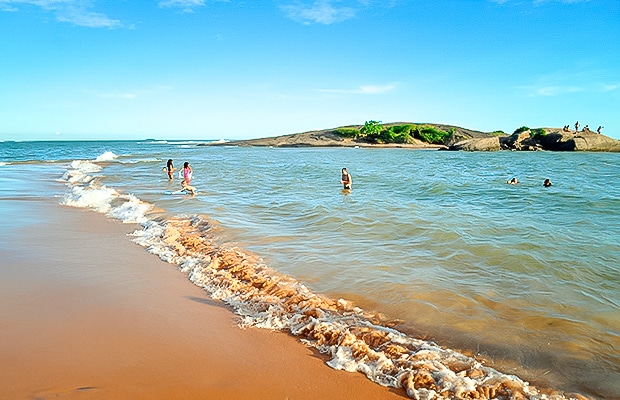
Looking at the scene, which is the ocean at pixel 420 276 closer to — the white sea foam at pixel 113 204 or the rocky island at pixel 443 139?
the white sea foam at pixel 113 204

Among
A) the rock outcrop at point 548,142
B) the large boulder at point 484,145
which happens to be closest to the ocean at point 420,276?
the rock outcrop at point 548,142

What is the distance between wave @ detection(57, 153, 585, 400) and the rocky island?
59.7 meters

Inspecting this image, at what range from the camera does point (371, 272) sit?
21.6ft

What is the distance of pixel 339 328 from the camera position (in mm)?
4555

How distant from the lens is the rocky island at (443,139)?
54.2 meters

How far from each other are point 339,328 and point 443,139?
8903cm

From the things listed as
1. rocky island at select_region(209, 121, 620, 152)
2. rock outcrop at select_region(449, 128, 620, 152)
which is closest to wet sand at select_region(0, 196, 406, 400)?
rock outcrop at select_region(449, 128, 620, 152)

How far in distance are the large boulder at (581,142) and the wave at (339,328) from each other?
59.1 meters

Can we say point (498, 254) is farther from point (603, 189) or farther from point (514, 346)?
point (603, 189)

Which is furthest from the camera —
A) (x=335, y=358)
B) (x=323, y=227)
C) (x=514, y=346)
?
(x=323, y=227)

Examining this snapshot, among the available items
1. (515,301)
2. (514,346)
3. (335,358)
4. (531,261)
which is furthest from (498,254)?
(335,358)

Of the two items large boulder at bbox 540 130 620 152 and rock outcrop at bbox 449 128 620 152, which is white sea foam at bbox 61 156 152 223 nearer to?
large boulder at bbox 540 130 620 152

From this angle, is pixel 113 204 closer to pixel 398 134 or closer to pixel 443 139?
pixel 398 134

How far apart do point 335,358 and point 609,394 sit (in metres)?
2.38
